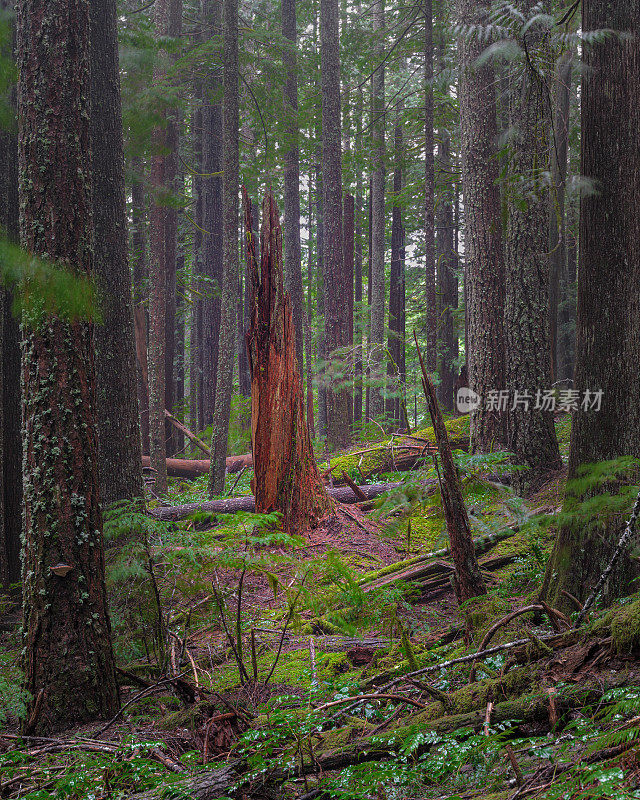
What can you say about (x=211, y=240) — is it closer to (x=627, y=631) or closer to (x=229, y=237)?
(x=229, y=237)

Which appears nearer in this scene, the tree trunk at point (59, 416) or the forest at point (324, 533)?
the forest at point (324, 533)

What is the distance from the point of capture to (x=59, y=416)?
398 cm

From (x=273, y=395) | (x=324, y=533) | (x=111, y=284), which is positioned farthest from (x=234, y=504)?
(x=111, y=284)

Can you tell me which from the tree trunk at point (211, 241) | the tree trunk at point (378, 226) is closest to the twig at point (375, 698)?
the tree trunk at point (378, 226)

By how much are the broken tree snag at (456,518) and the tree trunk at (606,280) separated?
733 millimetres

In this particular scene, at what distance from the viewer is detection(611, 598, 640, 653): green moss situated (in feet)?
7.85

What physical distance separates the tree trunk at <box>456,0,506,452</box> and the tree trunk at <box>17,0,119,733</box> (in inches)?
243

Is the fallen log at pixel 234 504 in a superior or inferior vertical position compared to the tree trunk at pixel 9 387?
inferior

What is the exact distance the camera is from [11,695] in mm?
3795

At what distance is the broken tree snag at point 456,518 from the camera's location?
4.74 m

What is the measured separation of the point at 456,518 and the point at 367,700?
6.24 ft

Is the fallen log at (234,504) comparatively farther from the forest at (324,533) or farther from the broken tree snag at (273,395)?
the broken tree snag at (273,395)

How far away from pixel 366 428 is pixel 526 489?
908cm

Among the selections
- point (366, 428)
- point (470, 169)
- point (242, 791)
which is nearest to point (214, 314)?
point (366, 428)
